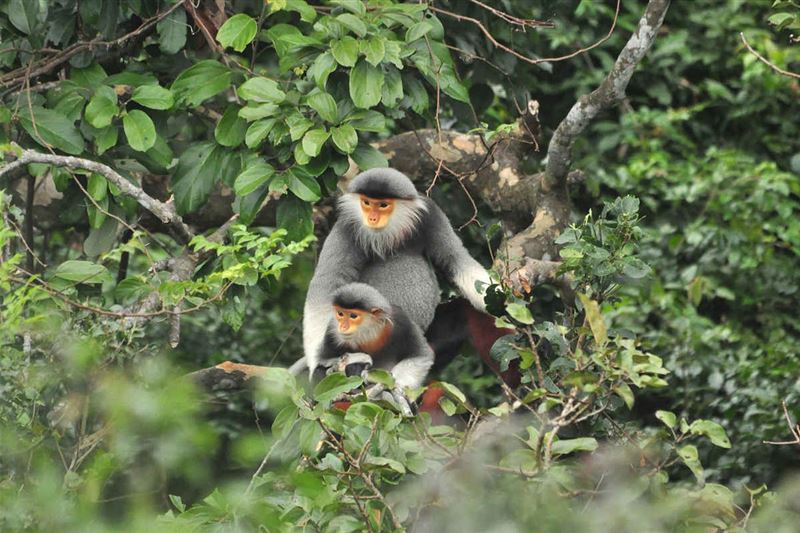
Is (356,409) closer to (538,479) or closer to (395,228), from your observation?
(538,479)

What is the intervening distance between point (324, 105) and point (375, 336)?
72 cm

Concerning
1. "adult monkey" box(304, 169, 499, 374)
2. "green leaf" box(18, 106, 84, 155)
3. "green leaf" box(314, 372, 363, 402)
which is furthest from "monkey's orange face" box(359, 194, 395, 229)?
"green leaf" box(314, 372, 363, 402)

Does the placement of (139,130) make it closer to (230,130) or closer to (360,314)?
(230,130)

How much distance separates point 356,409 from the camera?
265 cm

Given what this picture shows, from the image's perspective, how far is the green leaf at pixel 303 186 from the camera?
3771 mm

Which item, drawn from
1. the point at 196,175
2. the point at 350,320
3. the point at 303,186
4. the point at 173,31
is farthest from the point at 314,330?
the point at 173,31

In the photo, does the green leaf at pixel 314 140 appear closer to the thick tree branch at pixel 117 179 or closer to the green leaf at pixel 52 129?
the thick tree branch at pixel 117 179

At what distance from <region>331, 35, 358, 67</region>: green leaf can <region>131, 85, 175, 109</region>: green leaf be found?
0.57 metres

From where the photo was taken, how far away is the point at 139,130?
390 cm

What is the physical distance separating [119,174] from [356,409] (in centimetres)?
164

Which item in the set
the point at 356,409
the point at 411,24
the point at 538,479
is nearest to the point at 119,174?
the point at 411,24

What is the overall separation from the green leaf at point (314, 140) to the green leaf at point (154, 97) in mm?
507

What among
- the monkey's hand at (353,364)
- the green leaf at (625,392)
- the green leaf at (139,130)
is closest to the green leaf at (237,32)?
the green leaf at (139,130)

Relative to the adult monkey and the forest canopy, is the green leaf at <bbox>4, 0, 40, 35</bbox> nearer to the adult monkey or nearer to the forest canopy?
the forest canopy
